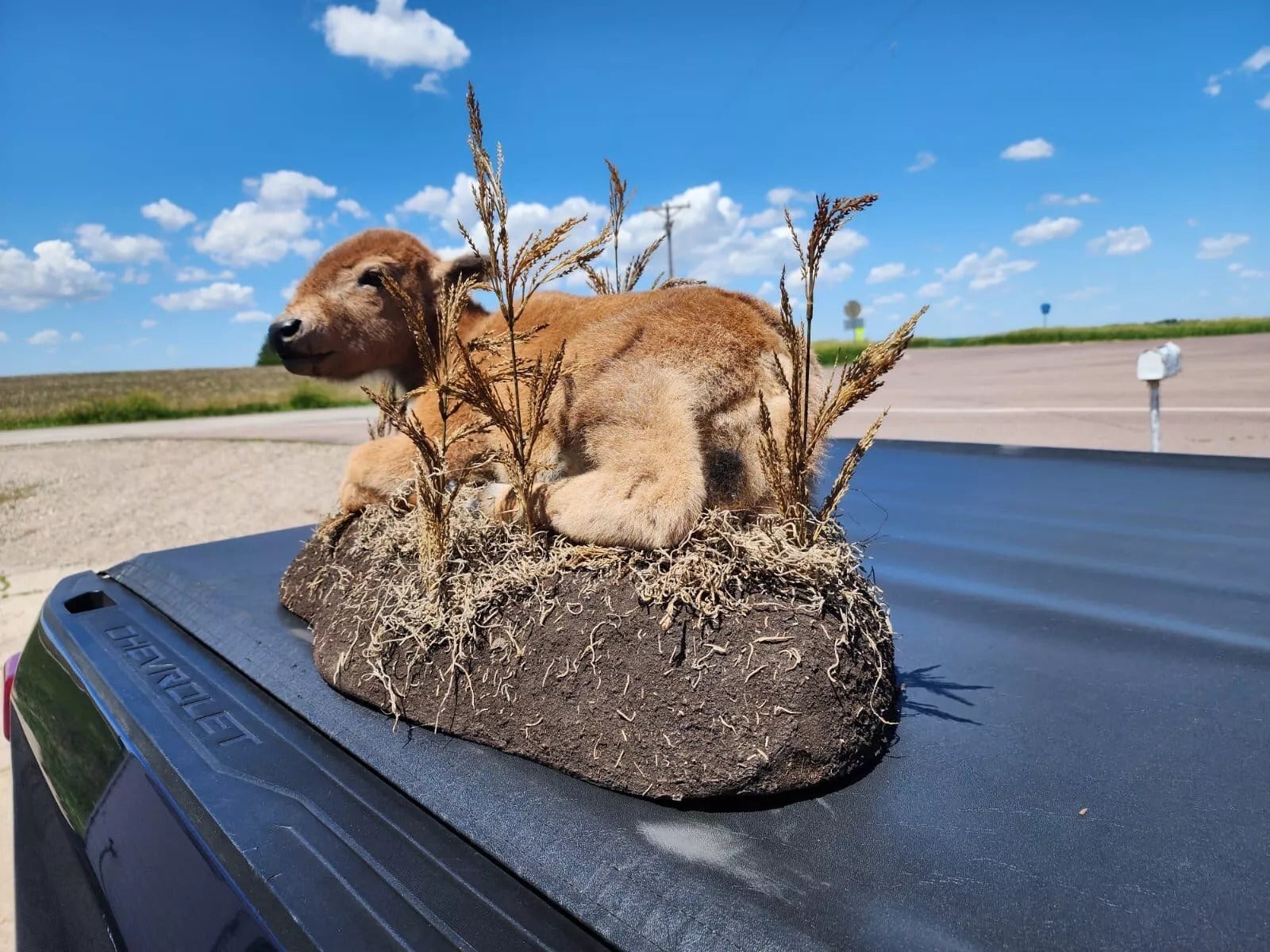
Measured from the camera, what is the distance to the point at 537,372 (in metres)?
1.94

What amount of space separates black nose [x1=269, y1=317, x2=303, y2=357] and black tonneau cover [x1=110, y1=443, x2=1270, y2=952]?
939 mm

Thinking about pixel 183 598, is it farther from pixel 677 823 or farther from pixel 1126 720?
pixel 1126 720

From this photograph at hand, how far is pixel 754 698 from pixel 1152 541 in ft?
9.79

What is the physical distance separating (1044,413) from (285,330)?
15.0m

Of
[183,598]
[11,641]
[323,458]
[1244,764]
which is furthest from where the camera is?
[323,458]

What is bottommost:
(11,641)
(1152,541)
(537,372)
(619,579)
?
(11,641)

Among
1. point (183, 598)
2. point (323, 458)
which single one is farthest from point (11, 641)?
point (323, 458)

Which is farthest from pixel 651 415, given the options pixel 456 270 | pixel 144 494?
pixel 144 494

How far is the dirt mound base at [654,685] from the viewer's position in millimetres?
1547

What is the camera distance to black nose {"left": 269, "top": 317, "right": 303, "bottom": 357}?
2414 millimetres

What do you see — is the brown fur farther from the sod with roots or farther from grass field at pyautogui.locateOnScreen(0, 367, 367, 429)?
grass field at pyautogui.locateOnScreen(0, 367, 367, 429)

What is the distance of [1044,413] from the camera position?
47.7 feet

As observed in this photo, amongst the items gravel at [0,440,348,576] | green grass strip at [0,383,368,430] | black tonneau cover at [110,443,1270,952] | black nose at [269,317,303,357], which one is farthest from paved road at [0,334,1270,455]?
black nose at [269,317,303,357]

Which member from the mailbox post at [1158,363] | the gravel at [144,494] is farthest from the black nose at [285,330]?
the gravel at [144,494]
